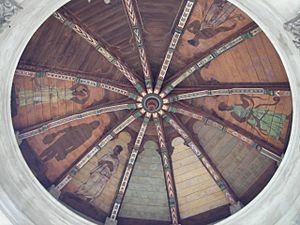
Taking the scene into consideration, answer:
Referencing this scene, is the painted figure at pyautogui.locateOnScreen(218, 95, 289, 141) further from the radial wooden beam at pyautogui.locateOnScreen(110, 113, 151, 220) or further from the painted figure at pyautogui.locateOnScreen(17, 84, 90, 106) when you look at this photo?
the painted figure at pyautogui.locateOnScreen(17, 84, 90, 106)

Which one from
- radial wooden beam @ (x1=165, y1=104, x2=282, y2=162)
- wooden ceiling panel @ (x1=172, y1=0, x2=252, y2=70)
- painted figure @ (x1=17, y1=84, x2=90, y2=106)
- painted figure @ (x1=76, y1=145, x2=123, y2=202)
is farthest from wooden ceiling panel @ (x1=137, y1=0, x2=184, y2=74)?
painted figure @ (x1=76, y1=145, x2=123, y2=202)

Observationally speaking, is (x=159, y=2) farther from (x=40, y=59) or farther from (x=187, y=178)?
(x=187, y=178)

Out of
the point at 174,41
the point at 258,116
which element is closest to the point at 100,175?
the point at 174,41

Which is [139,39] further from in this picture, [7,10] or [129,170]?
[7,10]

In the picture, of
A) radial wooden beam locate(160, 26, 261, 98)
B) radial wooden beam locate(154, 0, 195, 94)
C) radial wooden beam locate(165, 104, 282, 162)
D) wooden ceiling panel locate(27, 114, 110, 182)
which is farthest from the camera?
wooden ceiling panel locate(27, 114, 110, 182)

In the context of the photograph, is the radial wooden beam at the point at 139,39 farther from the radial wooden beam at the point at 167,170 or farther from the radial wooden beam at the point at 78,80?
the radial wooden beam at the point at 167,170

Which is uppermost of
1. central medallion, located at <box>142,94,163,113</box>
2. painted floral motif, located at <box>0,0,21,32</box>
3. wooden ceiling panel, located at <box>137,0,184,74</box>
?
painted floral motif, located at <box>0,0,21,32</box>

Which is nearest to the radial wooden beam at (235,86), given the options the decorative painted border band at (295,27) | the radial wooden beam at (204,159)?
the radial wooden beam at (204,159)
